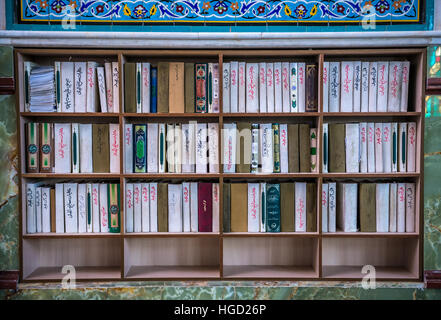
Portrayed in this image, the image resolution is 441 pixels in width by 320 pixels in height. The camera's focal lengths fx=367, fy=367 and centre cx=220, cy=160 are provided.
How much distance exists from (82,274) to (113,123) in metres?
0.97

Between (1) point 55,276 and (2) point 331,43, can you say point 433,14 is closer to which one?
(2) point 331,43

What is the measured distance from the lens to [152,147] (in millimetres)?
2254

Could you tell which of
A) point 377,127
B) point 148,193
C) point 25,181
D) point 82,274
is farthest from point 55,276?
point 377,127

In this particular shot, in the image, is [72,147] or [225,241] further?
[225,241]

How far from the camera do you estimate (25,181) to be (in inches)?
87.7

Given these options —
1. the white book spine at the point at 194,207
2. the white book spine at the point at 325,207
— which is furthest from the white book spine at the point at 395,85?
the white book spine at the point at 194,207

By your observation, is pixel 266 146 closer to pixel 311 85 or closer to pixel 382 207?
pixel 311 85

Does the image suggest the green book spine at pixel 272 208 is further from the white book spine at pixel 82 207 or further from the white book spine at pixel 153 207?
the white book spine at pixel 82 207

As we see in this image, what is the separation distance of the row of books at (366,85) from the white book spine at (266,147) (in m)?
0.37

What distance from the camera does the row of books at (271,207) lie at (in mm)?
2258

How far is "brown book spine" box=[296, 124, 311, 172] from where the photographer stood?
7.36 feet

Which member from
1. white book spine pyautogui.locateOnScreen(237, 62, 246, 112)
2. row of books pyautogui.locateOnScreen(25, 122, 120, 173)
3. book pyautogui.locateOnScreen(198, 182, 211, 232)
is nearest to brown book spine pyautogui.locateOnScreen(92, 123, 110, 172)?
row of books pyautogui.locateOnScreen(25, 122, 120, 173)

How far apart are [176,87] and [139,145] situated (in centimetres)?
42

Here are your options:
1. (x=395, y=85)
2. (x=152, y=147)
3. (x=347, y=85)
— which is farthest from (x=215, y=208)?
(x=395, y=85)
